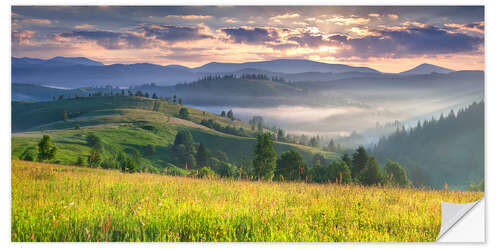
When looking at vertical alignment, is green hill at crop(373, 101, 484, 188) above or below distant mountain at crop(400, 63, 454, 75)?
below

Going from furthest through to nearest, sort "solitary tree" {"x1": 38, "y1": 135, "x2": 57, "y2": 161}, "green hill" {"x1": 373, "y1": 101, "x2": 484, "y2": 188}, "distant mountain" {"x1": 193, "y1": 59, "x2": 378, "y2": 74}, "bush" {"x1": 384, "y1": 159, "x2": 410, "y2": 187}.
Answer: "bush" {"x1": 384, "y1": 159, "x2": 410, "y2": 187} < "distant mountain" {"x1": 193, "y1": 59, "x2": 378, "y2": 74} < "solitary tree" {"x1": 38, "y1": 135, "x2": 57, "y2": 161} < "green hill" {"x1": 373, "y1": 101, "x2": 484, "y2": 188}

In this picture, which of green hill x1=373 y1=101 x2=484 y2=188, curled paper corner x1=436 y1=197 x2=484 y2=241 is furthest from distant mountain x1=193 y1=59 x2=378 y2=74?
curled paper corner x1=436 y1=197 x2=484 y2=241

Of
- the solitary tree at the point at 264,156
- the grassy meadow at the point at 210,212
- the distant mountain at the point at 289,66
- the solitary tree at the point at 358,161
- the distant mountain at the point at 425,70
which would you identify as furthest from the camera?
the solitary tree at the point at 264,156

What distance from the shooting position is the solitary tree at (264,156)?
12969 millimetres

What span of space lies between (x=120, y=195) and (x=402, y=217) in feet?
16.9

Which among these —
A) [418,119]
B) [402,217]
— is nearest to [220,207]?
[402,217]

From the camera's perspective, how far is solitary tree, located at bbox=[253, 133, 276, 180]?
42.5ft

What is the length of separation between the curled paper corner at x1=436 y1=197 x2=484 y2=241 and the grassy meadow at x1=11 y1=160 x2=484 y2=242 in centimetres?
15

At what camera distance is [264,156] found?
13.4 meters

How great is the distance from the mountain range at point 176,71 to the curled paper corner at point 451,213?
150 inches

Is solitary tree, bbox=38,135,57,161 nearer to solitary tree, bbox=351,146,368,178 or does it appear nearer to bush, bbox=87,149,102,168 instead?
bush, bbox=87,149,102,168

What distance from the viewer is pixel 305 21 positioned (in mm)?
7594

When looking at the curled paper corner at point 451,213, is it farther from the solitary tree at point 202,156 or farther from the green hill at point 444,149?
the solitary tree at point 202,156

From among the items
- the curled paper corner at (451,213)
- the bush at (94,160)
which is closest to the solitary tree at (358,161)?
the curled paper corner at (451,213)
